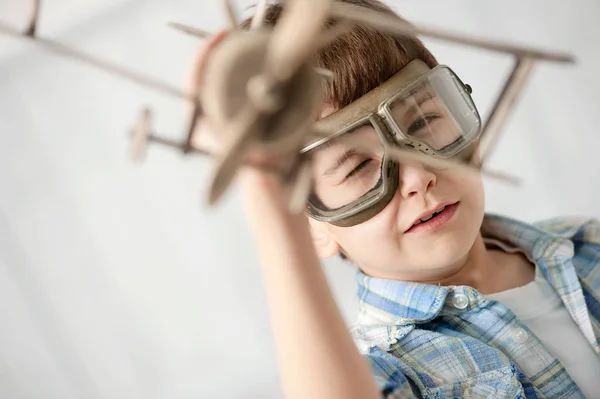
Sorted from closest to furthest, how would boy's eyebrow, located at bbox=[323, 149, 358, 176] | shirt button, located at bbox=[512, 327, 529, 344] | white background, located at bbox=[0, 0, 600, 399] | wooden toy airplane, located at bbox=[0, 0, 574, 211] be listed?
wooden toy airplane, located at bbox=[0, 0, 574, 211] → boy's eyebrow, located at bbox=[323, 149, 358, 176] → shirt button, located at bbox=[512, 327, 529, 344] → white background, located at bbox=[0, 0, 600, 399]

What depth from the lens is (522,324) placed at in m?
0.61

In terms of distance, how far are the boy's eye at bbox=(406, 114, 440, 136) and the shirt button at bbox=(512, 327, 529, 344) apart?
223 mm

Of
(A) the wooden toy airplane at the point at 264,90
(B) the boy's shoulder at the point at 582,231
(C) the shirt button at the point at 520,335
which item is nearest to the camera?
(A) the wooden toy airplane at the point at 264,90

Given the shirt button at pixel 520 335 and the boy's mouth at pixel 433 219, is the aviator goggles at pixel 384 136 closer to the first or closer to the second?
the boy's mouth at pixel 433 219

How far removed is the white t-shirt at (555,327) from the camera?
2.01ft

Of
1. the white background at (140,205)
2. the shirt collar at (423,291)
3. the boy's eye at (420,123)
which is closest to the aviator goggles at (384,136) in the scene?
the boy's eye at (420,123)

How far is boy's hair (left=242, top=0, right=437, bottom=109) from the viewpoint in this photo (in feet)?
1.77

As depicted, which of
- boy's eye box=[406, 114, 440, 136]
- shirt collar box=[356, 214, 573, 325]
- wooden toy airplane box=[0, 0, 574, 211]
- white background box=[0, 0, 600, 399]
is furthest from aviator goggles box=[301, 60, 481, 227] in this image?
white background box=[0, 0, 600, 399]

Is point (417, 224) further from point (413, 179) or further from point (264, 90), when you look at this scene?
point (264, 90)

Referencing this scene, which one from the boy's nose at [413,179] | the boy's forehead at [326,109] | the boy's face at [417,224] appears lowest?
the boy's face at [417,224]

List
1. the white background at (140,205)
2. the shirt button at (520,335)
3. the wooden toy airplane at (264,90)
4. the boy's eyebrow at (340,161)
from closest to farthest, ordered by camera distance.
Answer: the wooden toy airplane at (264,90) < the boy's eyebrow at (340,161) < the shirt button at (520,335) < the white background at (140,205)

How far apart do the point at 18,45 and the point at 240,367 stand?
0.57 meters

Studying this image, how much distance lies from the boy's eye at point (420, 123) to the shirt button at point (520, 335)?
22 centimetres

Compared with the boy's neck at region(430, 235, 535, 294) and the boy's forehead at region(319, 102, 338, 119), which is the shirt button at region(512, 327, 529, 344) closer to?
the boy's neck at region(430, 235, 535, 294)
